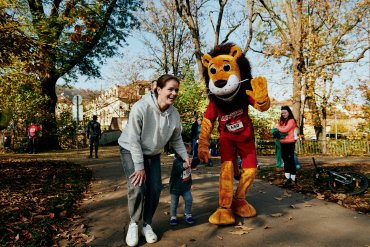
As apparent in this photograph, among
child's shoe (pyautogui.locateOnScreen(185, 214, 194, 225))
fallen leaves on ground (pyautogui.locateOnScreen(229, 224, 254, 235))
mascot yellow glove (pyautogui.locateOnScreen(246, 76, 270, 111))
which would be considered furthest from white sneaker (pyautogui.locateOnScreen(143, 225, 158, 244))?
mascot yellow glove (pyautogui.locateOnScreen(246, 76, 270, 111))

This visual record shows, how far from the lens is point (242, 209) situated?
438 centimetres

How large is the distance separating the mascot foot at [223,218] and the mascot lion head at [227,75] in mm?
1456

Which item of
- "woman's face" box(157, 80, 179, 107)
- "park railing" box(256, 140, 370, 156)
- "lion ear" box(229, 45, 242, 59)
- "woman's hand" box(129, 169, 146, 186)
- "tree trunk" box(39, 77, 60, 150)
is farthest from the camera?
"tree trunk" box(39, 77, 60, 150)

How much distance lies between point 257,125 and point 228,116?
52.5 feet

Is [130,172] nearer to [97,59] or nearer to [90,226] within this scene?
[90,226]

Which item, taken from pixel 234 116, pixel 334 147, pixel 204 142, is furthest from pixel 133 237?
pixel 334 147

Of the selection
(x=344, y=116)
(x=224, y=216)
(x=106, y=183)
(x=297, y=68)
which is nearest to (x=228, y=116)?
(x=224, y=216)

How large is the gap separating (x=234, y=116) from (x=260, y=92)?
533 mm

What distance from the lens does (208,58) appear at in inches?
189

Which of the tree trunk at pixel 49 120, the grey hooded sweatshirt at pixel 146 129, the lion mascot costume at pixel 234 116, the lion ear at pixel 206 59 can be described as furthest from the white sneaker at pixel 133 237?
the tree trunk at pixel 49 120

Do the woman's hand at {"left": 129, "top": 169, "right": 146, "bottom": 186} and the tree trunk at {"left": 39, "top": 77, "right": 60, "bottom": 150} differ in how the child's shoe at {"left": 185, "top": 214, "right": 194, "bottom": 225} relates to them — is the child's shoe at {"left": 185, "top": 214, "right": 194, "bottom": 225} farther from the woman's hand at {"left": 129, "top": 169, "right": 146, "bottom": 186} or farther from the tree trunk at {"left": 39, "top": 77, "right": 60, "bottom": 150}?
Result: the tree trunk at {"left": 39, "top": 77, "right": 60, "bottom": 150}

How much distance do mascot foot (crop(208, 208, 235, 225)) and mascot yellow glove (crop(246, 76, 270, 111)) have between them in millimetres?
1481

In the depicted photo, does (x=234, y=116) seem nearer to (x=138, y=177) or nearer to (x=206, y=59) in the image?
(x=206, y=59)

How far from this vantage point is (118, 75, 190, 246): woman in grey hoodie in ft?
10.9
